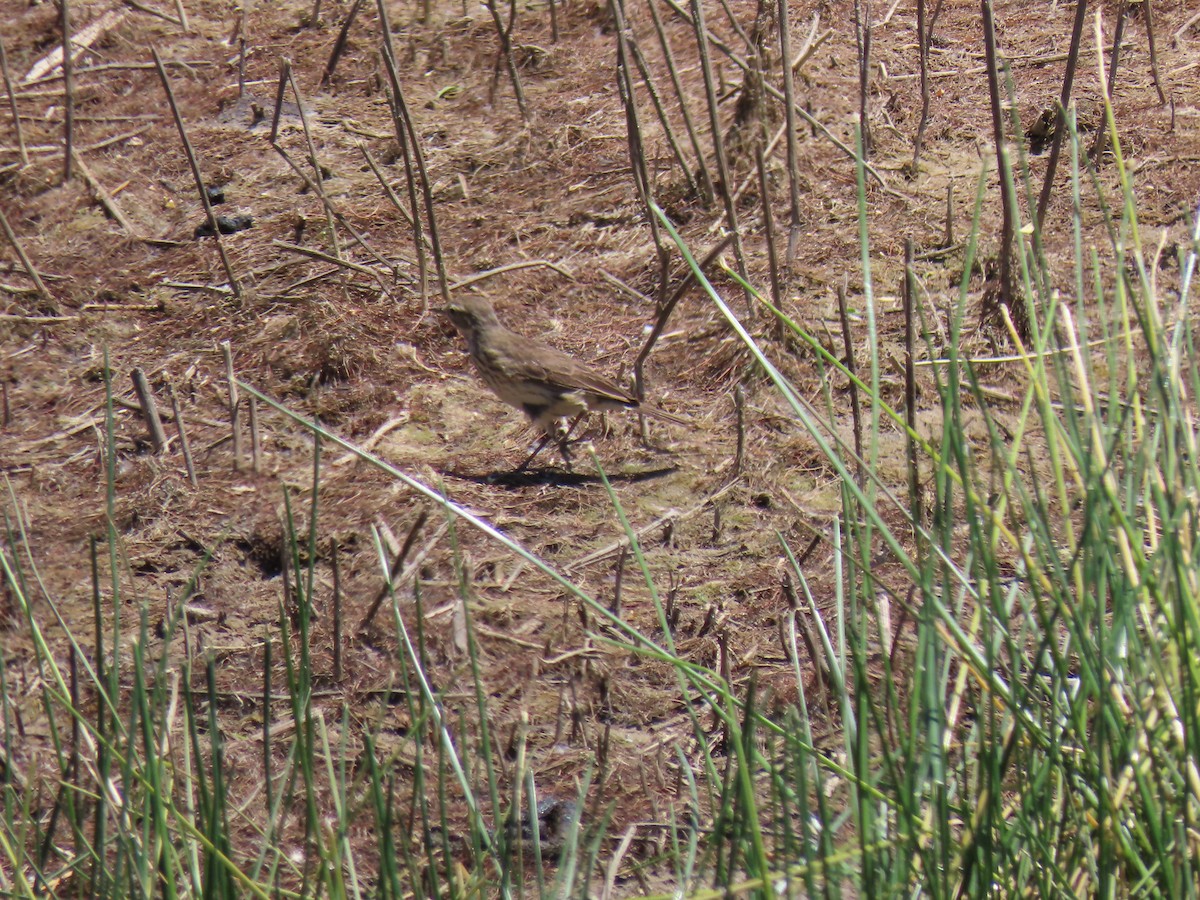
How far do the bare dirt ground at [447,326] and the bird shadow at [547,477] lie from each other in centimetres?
2

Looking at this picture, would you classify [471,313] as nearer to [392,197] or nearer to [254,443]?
[392,197]

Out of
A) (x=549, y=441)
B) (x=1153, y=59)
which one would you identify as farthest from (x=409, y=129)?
(x=1153, y=59)

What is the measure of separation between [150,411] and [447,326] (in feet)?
5.12

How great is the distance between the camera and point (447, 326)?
23.3 ft

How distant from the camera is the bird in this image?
6172mm

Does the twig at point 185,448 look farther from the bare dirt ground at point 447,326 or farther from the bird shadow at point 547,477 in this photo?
the bird shadow at point 547,477

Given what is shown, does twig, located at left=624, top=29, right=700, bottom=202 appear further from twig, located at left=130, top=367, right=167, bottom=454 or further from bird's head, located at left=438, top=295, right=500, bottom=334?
twig, located at left=130, top=367, right=167, bottom=454

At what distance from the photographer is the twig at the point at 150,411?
6.05 m

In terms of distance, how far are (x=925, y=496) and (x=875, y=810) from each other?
3.12 meters

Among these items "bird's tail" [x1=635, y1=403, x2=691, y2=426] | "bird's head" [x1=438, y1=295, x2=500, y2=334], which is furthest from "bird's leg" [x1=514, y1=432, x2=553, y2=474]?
"bird's head" [x1=438, y1=295, x2=500, y2=334]

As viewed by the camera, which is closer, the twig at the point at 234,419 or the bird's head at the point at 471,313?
the twig at the point at 234,419

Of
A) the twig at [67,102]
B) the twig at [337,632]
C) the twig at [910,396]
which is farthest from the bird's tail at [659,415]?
the twig at [67,102]

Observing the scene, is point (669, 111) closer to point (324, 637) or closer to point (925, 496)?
point (925, 496)

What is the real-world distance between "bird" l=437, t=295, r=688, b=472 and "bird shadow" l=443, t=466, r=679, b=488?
0.08 m
